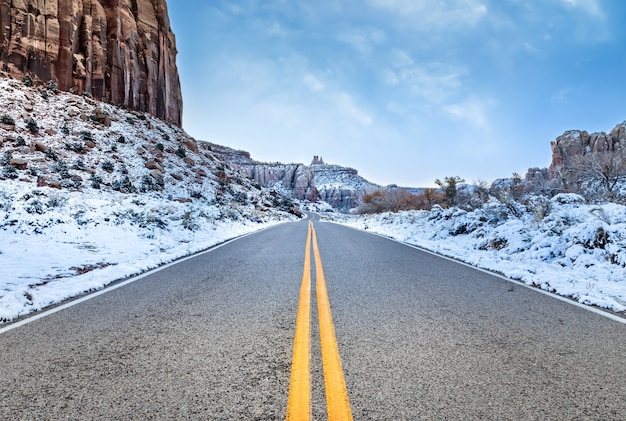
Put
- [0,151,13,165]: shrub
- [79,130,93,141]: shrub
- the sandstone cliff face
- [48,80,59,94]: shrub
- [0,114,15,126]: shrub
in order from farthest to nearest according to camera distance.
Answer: [48,80,59,94]: shrub
the sandstone cliff face
[79,130,93,141]: shrub
[0,114,15,126]: shrub
[0,151,13,165]: shrub

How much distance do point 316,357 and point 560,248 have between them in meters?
7.74

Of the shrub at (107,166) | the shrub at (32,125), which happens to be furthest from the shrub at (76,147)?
the shrub at (32,125)

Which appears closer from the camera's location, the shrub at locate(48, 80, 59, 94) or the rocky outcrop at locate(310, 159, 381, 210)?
the shrub at locate(48, 80, 59, 94)

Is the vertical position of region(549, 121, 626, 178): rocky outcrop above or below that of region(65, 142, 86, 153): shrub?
above

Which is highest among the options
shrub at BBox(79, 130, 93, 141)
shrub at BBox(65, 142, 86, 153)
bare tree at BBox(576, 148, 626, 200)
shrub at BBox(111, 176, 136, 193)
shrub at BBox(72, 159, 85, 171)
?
shrub at BBox(79, 130, 93, 141)

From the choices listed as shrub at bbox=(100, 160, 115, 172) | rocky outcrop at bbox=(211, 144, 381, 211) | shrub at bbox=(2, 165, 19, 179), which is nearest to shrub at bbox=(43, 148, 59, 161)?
shrub at bbox=(100, 160, 115, 172)

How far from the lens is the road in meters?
2.10

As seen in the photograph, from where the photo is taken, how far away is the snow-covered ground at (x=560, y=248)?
5547 mm

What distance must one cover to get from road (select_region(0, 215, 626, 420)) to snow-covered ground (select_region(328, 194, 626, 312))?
103 cm

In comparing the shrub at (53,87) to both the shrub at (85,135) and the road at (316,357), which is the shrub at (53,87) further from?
the road at (316,357)

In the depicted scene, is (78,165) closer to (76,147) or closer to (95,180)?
(95,180)

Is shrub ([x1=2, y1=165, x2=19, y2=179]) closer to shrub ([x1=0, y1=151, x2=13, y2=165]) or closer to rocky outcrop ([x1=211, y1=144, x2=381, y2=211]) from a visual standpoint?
shrub ([x1=0, y1=151, x2=13, y2=165])

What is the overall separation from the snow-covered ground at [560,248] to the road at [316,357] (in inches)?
40.6

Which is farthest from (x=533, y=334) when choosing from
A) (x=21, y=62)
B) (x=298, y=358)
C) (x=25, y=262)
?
(x=21, y=62)
